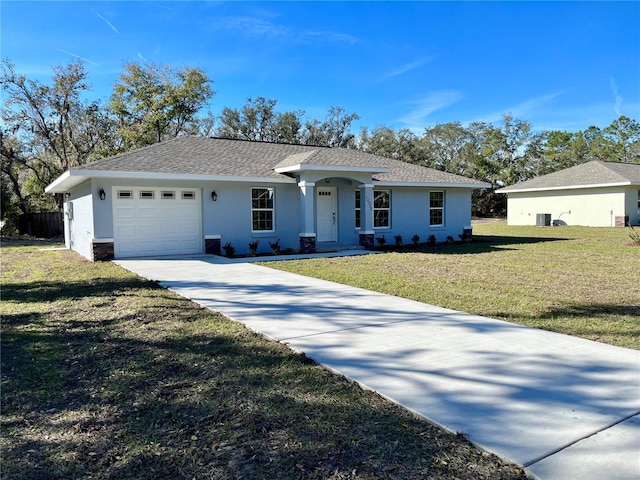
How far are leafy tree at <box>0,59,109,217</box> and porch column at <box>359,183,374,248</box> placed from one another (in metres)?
21.3

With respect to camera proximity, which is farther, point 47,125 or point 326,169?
point 47,125

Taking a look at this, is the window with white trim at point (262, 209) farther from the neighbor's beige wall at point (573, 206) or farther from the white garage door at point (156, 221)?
the neighbor's beige wall at point (573, 206)

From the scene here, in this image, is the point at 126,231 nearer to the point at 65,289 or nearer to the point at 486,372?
the point at 65,289

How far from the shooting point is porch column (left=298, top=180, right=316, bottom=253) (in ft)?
48.7

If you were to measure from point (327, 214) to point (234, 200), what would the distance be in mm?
3642

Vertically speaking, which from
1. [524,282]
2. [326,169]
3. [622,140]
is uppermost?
[622,140]

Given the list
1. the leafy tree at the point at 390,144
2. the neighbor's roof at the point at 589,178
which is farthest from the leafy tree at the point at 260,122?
the neighbor's roof at the point at 589,178

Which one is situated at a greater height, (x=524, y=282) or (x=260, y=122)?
(x=260, y=122)

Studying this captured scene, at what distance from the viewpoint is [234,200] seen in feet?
49.0

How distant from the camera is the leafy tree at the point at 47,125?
27.0 metres

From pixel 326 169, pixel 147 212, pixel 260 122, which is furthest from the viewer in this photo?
pixel 260 122

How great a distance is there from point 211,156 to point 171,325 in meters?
11.1

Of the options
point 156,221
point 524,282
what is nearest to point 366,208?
point 156,221

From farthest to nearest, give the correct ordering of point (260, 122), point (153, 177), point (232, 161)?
1. point (260, 122)
2. point (232, 161)
3. point (153, 177)
